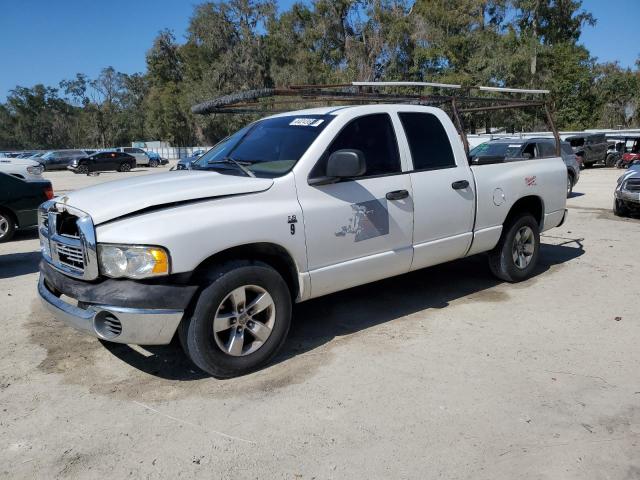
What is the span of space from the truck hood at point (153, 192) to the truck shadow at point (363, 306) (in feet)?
4.23

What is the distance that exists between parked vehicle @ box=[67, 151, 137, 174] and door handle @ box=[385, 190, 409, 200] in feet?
114

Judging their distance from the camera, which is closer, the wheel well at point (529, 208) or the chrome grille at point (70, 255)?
the chrome grille at point (70, 255)

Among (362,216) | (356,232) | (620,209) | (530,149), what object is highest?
(530,149)

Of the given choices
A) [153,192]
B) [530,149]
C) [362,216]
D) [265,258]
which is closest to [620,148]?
[530,149]

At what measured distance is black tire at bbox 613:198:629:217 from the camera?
11.0 metres

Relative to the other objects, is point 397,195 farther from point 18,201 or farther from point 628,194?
point 628,194

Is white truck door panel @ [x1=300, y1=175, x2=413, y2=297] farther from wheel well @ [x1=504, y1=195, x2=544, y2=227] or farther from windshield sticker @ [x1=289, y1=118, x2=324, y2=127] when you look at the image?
wheel well @ [x1=504, y1=195, x2=544, y2=227]

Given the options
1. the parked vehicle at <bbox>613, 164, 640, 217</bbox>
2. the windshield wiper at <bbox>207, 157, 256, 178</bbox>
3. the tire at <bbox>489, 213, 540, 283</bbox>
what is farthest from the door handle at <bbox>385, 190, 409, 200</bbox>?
the parked vehicle at <bbox>613, 164, 640, 217</bbox>

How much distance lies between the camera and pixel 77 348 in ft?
14.8

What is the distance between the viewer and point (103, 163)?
36594mm

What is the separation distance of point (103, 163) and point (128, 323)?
36.2 meters

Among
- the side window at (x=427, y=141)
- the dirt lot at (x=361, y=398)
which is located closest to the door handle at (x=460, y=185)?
the side window at (x=427, y=141)

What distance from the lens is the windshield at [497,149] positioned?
1279 cm

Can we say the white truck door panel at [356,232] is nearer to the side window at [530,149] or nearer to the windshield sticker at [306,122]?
the windshield sticker at [306,122]
